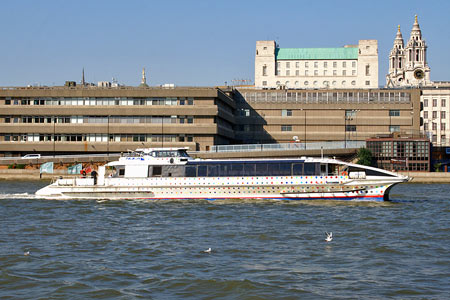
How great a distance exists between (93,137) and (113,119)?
15.6 ft

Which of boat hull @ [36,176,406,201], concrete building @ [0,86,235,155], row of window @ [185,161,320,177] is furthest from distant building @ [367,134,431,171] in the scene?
row of window @ [185,161,320,177]

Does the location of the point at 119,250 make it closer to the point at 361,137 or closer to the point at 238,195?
the point at 238,195

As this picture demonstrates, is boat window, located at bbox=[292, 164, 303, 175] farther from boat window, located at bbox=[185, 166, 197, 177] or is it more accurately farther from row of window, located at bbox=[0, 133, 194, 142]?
row of window, located at bbox=[0, 133, 194, 142]

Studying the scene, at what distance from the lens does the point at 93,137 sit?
108 metres

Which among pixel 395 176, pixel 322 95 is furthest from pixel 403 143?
pixel 395 176

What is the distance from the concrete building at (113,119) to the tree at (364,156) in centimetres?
2426

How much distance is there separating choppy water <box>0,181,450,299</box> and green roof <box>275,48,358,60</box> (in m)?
128

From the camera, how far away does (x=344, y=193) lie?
46.2m

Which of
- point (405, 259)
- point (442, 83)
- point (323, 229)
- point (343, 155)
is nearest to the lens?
point (405, 259)

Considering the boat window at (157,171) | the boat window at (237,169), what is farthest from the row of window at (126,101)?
the boat window at (237,169)

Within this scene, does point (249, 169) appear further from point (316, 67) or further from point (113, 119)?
point (316, 67)

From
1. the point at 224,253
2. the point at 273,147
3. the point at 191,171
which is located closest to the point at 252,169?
the point at 191,171

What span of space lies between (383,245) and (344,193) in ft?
59.5

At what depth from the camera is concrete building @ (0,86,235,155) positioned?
348 ft
